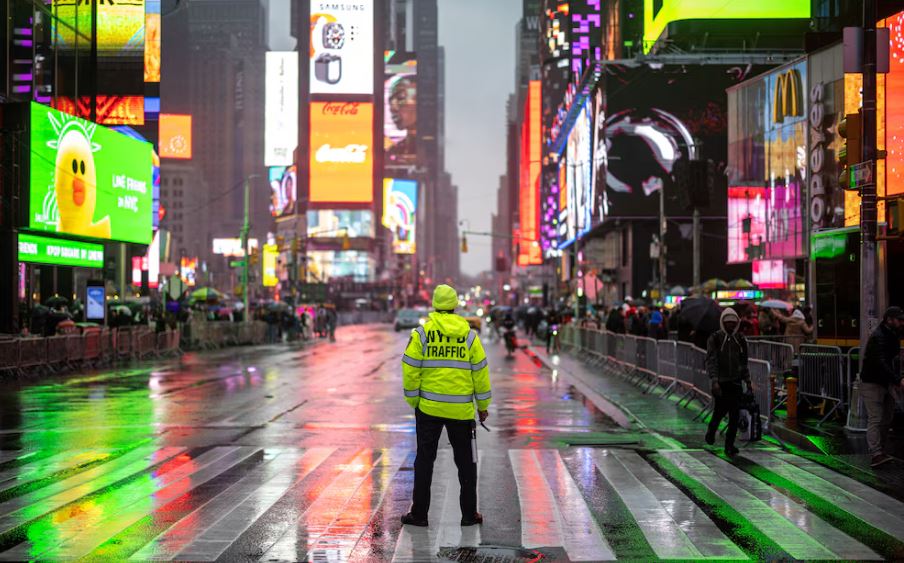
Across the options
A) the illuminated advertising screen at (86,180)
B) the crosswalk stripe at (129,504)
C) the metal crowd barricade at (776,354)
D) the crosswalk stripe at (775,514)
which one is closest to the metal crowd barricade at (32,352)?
the illuminated advertising screen at (86,180)

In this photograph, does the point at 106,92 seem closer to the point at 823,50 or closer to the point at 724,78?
the point at 724,78

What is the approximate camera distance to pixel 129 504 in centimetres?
944

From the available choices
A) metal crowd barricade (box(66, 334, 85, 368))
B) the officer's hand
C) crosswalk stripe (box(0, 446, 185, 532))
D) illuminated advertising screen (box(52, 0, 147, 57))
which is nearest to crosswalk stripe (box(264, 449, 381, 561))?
crosswalk stripe (box(0, 446, 185, 532))

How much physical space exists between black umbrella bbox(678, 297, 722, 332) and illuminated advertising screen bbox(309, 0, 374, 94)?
161 m

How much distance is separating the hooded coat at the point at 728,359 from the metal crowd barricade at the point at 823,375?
2570 mm

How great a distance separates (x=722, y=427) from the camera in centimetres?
1644

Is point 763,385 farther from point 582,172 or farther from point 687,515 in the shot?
point 582,172

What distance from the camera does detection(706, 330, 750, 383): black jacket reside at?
1352 cm

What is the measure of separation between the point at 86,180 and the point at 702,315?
27397 mm

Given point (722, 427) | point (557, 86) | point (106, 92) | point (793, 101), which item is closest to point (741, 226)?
point (793, 101)

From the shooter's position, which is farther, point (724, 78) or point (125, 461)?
point (724, 78)

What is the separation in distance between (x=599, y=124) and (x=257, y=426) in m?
60.6

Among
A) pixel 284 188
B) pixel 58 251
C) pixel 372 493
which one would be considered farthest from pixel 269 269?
pixel 372 493

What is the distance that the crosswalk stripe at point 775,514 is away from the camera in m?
7.85
